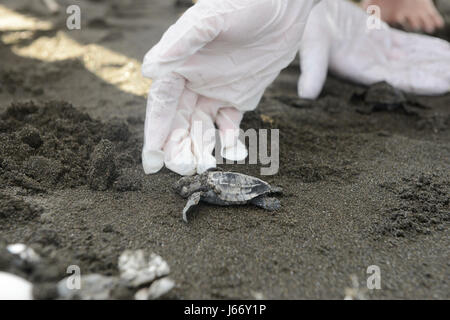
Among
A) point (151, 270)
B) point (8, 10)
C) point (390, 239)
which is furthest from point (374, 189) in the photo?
point (8, 10)

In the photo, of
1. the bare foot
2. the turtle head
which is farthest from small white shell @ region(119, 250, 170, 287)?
the bare foot

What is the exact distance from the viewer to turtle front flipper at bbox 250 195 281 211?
1.57 metres

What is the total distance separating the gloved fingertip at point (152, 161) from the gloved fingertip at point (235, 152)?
0.29m

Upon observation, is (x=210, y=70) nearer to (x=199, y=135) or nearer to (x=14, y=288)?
(x=199, y=135)

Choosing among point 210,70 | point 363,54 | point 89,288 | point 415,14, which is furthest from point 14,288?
point 415,14

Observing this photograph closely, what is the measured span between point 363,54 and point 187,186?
1.93 m

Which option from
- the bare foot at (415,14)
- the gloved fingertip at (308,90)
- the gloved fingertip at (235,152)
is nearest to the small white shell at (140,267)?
the gloved fingertip at (235,152)

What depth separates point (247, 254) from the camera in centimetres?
134

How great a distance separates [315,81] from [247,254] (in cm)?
158

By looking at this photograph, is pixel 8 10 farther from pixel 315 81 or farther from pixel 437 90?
pixel 437 90

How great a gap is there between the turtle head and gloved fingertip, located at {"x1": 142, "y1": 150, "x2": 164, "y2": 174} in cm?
17

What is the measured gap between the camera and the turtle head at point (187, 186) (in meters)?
1.58

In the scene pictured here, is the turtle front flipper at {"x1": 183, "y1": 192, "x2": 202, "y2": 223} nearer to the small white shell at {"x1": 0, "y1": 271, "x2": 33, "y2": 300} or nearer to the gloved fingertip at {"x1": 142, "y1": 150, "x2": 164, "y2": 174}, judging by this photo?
the gloved fingertip at {"x1": 142, "y1": 150, "x2": 164, "y2": 174}
